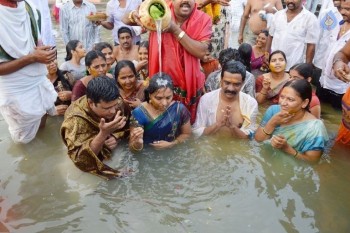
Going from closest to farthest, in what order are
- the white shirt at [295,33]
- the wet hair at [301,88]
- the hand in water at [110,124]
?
the hand in water at [110,124]
the wet hair at [301,88]
the white shirt at [295,33]

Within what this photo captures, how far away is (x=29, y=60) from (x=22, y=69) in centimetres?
16

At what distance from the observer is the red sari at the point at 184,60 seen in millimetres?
3957

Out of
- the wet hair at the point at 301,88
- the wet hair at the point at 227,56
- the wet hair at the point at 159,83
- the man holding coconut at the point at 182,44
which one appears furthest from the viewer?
the wet hair at the point at 227,56

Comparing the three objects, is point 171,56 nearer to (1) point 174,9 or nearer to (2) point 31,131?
(1) point 174,9

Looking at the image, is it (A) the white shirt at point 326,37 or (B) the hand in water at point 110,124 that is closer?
(B) the hand in water at point 110,124

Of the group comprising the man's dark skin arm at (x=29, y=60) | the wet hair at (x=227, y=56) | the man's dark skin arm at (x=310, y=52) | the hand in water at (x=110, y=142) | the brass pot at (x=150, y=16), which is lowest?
the hand in water at (x=110, y=142)

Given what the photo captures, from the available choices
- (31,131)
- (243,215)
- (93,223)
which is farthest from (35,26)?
(243,215)

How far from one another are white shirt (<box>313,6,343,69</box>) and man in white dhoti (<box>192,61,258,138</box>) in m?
2.06

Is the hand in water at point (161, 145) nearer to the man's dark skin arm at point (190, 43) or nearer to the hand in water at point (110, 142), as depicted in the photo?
the hand in water at point (110, 142)

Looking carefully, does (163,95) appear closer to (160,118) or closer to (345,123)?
(160,118)

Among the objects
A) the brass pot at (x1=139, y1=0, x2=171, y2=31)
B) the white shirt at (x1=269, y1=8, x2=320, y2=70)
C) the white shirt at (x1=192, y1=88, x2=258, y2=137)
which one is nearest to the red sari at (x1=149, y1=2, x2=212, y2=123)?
the white shirt at (x1=192, y1=88, x2=258, y2=137)

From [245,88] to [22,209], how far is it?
9.86 ft

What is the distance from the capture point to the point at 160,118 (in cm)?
387

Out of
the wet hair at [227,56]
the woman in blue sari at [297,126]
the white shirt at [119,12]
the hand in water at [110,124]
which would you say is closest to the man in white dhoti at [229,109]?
the woman in blue sari at [297,126]
